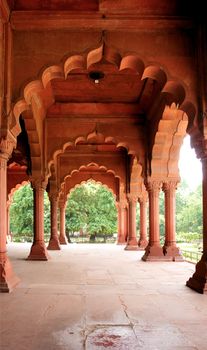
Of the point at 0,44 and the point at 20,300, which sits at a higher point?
the point at 0,44

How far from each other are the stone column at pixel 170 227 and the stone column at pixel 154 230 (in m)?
0.25

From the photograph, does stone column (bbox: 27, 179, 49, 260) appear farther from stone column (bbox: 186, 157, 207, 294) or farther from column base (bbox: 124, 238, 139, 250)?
column base (bbox: 124, 238, 139, 250)

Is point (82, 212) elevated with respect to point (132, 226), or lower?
elevated

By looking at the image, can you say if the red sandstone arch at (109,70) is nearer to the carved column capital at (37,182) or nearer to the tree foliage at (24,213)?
the carved column capital at (37,182)

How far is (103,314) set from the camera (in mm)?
5809

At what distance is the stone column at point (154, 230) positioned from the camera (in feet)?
45.9

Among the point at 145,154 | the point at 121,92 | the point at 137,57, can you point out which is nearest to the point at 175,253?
the point at 145,154

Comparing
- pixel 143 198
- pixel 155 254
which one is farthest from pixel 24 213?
pixel 155 254

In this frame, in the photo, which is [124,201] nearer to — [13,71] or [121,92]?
[121,92]

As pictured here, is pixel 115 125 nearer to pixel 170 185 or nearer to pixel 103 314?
pixel 170 185

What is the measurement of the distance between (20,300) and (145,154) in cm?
886

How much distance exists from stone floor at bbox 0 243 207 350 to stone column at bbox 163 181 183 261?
4090 mm

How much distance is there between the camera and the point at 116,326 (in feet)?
16.9

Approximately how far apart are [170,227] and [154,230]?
0.75 m
